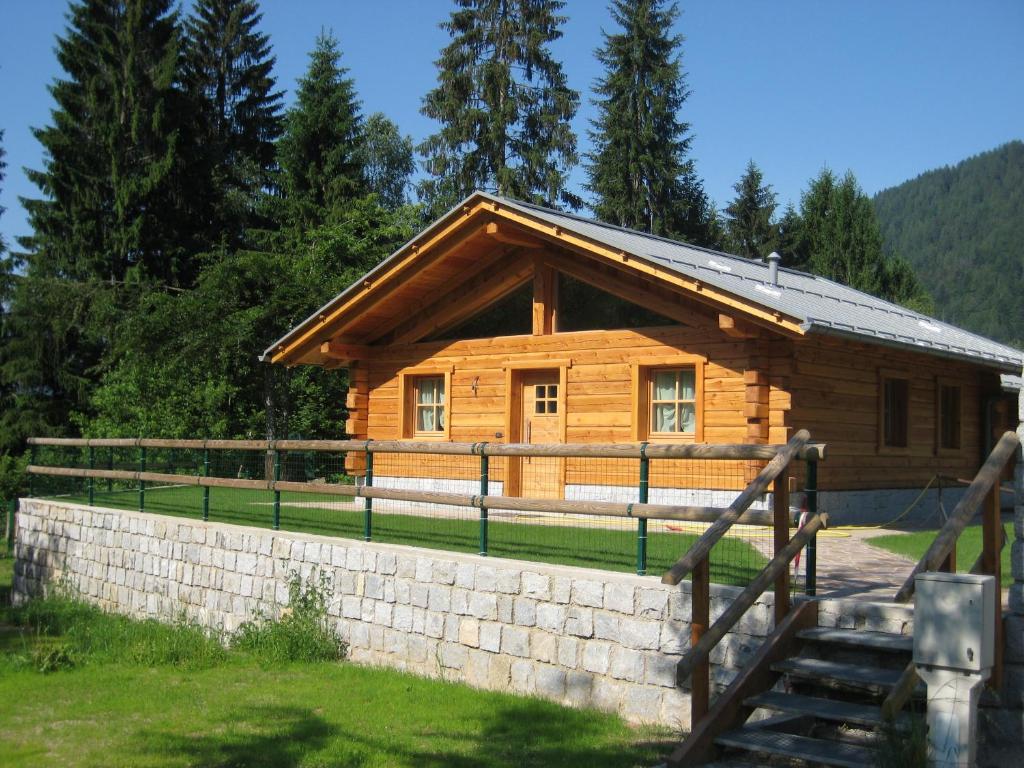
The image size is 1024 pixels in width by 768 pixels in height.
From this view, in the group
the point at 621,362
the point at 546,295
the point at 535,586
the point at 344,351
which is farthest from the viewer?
the point at 344,351

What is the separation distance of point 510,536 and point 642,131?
101 feet

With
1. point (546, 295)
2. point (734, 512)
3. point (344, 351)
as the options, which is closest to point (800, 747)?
point (734, 512)

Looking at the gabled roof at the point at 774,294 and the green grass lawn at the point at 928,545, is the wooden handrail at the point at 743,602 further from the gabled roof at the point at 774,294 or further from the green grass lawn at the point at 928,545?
the gabled roof at the point at 774,294

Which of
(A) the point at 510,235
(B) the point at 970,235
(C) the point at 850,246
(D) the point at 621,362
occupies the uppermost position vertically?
(B) the point at 970,235

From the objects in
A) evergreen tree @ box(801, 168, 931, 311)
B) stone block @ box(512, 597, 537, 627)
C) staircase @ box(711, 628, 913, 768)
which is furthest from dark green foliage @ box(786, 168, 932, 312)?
staircase @ box(711, 628, 913, 768)

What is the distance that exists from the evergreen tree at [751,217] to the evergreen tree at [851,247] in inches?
69.0

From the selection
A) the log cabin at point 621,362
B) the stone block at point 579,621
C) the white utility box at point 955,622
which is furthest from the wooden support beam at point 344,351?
the white utility box at point 955,622

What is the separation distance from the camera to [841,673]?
20.1 feet

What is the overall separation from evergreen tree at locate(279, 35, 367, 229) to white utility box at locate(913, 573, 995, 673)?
103 feet

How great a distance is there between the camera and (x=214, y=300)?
25594 millimetres

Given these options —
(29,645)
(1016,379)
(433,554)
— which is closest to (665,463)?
(433,554)

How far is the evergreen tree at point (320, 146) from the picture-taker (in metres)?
35.4

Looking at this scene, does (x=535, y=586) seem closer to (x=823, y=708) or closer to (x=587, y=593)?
(x=587, y=593)

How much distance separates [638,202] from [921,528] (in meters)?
26.7
